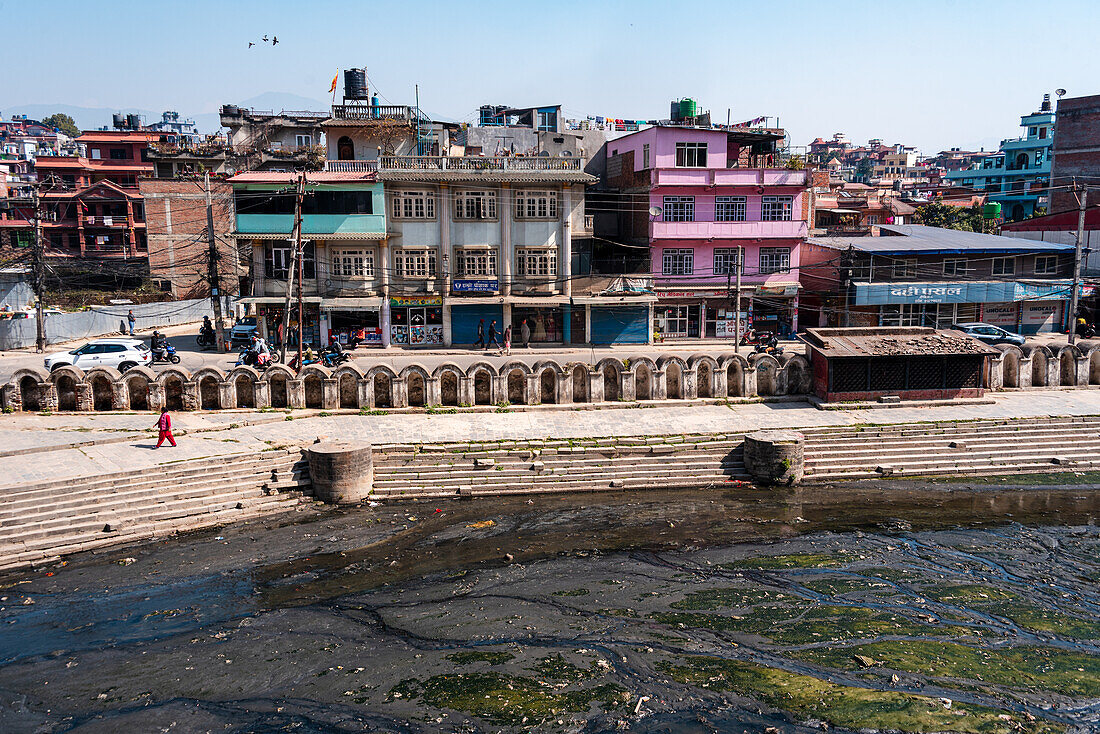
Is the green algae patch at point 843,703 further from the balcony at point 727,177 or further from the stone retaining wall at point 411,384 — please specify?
the balcony at point 727,177

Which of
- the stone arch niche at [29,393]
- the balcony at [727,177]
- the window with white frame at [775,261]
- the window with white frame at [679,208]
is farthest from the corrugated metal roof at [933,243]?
the stone arch niche at [29,393]

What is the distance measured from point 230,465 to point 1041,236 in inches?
1958

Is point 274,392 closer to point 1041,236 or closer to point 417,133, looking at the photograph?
point 417,133

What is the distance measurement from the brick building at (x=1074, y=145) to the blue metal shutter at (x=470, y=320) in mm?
44511

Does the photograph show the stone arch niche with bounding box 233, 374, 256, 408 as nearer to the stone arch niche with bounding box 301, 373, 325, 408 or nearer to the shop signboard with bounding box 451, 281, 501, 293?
the stone arch niche with bounding box 301, 373, 325, 408

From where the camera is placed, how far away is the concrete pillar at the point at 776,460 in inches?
946

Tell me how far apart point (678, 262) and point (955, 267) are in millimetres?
15216

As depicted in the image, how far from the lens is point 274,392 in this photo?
28.3 metres

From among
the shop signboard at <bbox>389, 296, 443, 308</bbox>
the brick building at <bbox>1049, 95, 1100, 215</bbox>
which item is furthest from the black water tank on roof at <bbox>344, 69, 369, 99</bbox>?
the brick building at <bbox>1049, 95, 1100, 215</bbox>

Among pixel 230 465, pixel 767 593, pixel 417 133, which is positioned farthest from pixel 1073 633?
pixel 417 133

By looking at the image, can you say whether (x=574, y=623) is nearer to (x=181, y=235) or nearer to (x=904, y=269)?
(x=904, y=269)

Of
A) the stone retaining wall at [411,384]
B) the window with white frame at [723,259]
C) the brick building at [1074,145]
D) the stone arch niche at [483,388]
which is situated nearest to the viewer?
the stone retaining wall at [411,384]

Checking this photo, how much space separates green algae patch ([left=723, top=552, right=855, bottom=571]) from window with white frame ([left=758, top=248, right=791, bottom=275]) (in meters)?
27.8

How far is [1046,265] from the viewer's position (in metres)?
46.4
